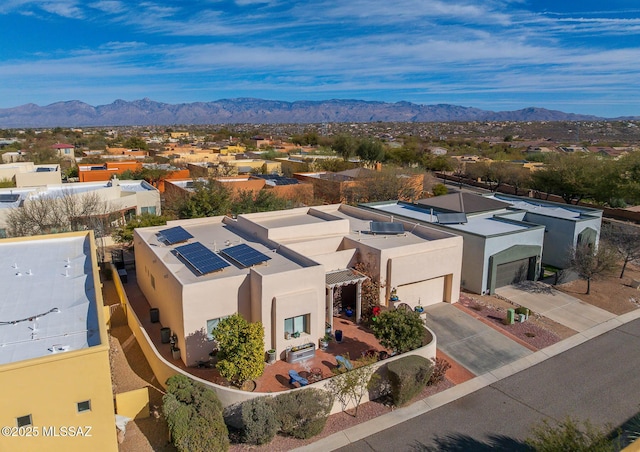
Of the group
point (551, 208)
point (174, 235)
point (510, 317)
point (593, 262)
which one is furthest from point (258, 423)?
point (551, 208)

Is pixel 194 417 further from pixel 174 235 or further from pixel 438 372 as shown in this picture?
pixel 174 235

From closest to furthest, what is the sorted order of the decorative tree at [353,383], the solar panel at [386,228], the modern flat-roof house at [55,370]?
the modern flat-roof house at [55,370] < the decorative tree at [353,383] < the solar panel at [386,228]

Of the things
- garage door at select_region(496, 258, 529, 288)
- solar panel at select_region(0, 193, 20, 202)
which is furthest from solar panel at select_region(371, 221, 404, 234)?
solar panel at select_region(0, 193, 20, 202)

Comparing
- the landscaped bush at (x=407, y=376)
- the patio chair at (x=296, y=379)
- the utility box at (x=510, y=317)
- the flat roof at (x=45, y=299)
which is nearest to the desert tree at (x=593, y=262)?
the utility box at (x=510, y=317)

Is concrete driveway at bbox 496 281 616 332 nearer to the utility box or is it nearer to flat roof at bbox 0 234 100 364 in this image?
the utility box

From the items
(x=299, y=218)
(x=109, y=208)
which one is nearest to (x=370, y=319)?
(x=299, y=218)

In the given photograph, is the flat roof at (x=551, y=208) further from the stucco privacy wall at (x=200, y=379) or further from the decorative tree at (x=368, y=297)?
the stucco privacy wall at (x=200, y=379)
